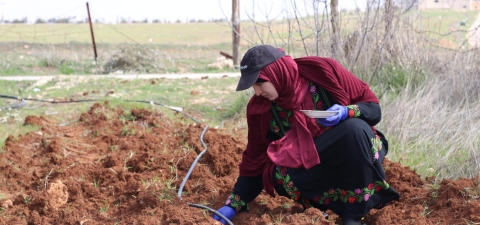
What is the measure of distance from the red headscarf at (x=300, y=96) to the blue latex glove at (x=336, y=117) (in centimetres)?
9

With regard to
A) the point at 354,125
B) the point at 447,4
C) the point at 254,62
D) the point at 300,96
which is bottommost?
the point at 354,125

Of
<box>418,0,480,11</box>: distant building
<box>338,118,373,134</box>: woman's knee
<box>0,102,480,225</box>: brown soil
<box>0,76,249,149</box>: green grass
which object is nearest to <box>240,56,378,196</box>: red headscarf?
<box>338,118,373,134</box>: woman's knee

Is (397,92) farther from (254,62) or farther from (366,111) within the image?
(254,62)

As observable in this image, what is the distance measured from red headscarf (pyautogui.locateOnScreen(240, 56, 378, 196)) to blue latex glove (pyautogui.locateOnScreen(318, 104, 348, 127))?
0.09 meters

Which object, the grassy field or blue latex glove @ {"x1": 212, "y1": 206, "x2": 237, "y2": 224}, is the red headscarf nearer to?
blue latex glove @ {"x1": 212, "y1": 206, "x2": 237, "y2": 224}

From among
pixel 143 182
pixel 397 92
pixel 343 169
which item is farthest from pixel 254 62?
pixel 397 92

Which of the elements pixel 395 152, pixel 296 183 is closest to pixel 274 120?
pixel 296 183

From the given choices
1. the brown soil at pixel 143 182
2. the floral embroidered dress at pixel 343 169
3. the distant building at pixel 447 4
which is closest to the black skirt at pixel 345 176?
the floral embroidered dress at pixel 343 169

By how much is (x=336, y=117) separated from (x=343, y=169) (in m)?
0.31

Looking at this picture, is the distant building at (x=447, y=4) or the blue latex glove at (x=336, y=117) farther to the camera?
the distant building at (x=447, y=4)

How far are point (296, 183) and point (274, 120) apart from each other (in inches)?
15.8

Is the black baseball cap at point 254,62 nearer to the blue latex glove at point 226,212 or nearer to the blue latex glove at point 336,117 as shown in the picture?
the blue latex glove at point 336,117

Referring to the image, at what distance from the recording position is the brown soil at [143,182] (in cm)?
344

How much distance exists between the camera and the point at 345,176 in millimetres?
3168
